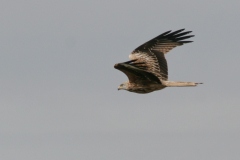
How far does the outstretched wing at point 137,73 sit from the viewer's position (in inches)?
470

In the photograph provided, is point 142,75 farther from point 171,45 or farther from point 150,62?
point 171,45

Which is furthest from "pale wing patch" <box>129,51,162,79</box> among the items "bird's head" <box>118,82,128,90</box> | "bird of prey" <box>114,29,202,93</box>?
"bird's head" <box>118,82,128,90</box>

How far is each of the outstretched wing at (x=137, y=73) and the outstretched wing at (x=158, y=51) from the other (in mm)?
773

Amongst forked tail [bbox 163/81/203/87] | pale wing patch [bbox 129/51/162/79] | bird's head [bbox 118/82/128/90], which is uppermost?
pale wing patch [bbox 129/51/162/79]

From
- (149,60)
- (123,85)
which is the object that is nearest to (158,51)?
(149,60)

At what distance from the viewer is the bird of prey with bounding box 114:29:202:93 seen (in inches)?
513

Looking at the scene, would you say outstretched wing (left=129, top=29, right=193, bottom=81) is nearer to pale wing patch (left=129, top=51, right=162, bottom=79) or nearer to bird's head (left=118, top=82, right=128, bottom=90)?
pale wing patch (left=129, top=51, right=162, bottom=79)

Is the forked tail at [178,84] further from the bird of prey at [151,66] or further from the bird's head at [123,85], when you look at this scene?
the bird's head at [123,85]

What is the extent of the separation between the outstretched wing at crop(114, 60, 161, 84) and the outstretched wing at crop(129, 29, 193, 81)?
2.54 ft

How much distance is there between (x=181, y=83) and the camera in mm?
13273

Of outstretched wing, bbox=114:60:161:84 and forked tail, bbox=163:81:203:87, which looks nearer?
outstretched wing, bbox=114:60:161:84

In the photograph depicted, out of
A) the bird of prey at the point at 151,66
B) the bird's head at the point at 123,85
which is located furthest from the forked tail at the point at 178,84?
the bird's head at the point at 123,85

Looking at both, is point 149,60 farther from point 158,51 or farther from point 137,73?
point 137,73

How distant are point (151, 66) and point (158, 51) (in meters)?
1.15
